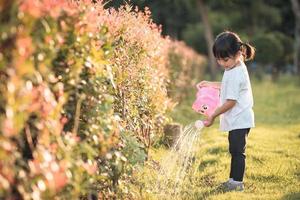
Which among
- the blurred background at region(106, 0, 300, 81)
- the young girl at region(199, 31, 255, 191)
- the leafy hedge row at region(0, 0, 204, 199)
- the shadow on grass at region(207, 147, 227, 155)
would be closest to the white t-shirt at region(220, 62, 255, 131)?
the young girl at region(199, 31, 255, 191)

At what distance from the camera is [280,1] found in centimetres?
3862

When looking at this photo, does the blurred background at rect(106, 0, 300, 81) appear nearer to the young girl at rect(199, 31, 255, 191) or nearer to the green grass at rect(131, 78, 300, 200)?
the green grass at rect(131, 78, 300, 200)

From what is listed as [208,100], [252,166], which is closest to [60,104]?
[208,100]

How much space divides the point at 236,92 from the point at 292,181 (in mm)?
1326

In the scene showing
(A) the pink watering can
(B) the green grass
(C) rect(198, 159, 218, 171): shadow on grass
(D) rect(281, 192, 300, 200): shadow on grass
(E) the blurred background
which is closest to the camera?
(D) rect(281, 192, 300, 200): shadow on grass

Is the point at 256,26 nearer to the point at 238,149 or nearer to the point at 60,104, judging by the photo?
the point at 238,149

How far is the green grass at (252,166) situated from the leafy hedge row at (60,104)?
0.75 metres

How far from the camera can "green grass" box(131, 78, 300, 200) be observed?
18.7 ft

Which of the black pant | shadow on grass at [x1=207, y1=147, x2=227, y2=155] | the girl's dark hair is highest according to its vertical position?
the girl's dark hair

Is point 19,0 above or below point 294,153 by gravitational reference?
above

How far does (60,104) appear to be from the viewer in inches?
135

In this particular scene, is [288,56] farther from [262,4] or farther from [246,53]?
[246,53]

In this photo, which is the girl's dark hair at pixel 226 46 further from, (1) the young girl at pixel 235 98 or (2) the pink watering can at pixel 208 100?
(2) the pink watering can at pixel 208 100

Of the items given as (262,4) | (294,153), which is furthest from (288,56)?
→ (294,153)
